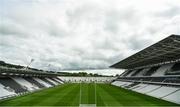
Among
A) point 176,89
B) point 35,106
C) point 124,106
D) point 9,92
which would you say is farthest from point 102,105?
point 9,92

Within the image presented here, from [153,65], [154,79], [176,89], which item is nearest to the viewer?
[176,89]

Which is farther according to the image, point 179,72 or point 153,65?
point 153,65

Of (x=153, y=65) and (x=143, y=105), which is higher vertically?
(x=153, y=65)

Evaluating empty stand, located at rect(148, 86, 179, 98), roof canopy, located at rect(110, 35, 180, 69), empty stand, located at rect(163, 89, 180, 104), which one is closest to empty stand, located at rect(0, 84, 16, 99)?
roof canopy, located at rect(110, 35, 180, 69)

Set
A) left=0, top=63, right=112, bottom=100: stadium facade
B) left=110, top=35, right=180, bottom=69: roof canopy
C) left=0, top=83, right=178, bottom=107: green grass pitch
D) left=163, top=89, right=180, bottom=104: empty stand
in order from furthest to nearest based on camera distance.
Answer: left=0, top=63, right=112, bottom=100: stadium facade < left=163, top=89, right=180, bottom=104: empty stand < left=0, top=83, right=178, bottom=107: green grass pitch < left=110, top=35, right=180, bottom=69: roof canopy

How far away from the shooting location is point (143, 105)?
95.5 ft

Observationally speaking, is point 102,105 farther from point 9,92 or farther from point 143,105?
point 9,92

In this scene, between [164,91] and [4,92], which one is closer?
[164,91]

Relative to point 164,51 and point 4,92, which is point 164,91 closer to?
point 164,51

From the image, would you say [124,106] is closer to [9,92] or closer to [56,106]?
[56,106]

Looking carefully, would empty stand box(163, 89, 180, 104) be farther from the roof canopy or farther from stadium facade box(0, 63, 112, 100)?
stadium facade box(0, 63, 112, 100)

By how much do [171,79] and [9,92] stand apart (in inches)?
993

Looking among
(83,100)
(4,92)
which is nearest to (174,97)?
(83,100)

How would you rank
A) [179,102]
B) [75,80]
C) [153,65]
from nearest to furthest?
1. [179,102]
2. [153,65]
3. [75,80]
